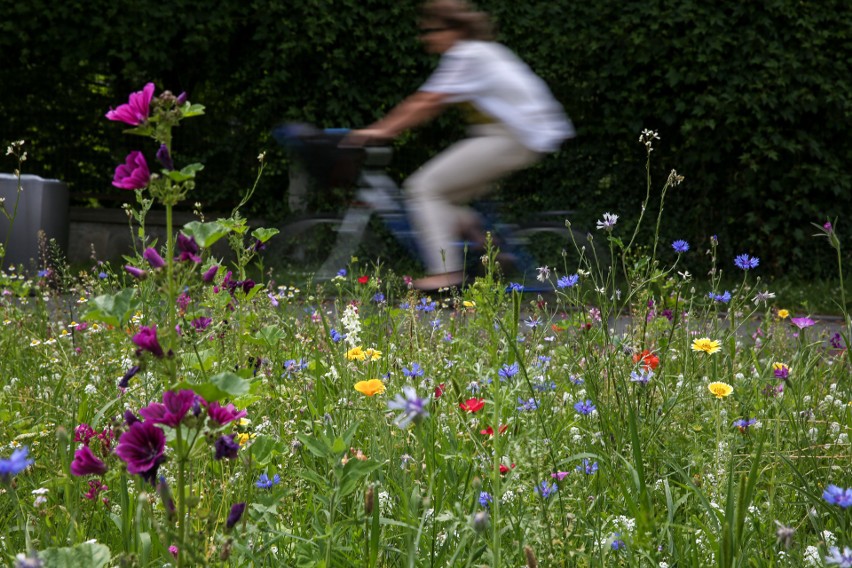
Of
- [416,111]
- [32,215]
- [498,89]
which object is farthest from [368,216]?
[32,215]

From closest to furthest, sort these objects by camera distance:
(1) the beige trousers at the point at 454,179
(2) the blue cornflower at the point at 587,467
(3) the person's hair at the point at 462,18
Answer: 1. (2) the blue cornflower at the point at 587,467
2. (3) the person's hair at the point at 462,18
3. (1) the beige trousers at the point at 454,179

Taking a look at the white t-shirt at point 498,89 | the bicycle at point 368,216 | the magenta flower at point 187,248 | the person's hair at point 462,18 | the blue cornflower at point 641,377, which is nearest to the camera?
the magenta flower at point 187,248

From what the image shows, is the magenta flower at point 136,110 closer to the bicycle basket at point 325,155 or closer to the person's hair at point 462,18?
the person's hair at point 462,18

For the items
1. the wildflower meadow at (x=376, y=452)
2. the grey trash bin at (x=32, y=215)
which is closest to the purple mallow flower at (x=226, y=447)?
the wildflower meadow at (x=376, y=452)

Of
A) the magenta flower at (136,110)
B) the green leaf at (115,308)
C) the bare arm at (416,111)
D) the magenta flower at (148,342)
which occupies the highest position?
the bare arm at (416,111)

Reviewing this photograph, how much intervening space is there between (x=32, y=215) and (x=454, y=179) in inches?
195

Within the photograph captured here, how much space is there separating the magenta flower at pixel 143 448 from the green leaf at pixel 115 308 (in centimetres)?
14

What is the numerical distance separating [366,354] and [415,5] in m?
7.78

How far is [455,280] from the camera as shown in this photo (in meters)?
5.39

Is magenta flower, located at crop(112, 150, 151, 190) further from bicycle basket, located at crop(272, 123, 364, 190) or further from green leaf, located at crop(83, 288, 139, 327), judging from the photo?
bicycle basket, located at crop(272, 123, 364, 190)

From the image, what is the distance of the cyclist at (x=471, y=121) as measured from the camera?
209 inches

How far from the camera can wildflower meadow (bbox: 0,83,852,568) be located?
113 cm

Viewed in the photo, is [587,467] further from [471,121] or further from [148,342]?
[471,121]

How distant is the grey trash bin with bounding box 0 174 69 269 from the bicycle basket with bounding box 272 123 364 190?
3119 mm
